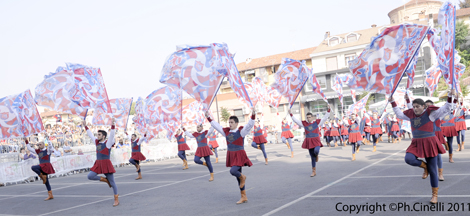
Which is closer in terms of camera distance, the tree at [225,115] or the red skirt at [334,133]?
the red skirt at [334,133]

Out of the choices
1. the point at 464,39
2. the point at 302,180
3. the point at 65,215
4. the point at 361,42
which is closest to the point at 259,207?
the point at 302,180

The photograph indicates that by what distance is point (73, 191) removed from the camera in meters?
12.6

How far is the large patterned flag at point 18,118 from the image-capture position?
42.4 feet

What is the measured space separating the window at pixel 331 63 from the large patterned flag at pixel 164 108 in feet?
119

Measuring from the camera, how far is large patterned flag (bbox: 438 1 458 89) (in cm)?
653

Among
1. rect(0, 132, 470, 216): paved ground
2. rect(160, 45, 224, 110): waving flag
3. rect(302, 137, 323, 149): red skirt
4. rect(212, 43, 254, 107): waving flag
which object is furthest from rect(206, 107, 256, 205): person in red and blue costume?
rect(302, 137, 323, 149): red skirt

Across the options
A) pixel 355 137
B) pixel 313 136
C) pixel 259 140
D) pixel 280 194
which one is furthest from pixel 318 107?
pixel 280 194

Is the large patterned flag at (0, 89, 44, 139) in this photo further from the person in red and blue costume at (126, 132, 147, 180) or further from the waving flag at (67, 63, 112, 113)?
the person in red and blue costume at (126, 132, 147, 180)

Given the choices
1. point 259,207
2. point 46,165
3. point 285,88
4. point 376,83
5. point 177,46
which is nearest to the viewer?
point 259,207

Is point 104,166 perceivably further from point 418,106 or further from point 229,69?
point 418,106

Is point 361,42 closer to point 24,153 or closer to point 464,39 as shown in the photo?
point 464,39

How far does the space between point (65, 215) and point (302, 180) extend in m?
5.93

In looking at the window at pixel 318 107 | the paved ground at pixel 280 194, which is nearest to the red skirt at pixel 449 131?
the paved ground at pixel 280 194

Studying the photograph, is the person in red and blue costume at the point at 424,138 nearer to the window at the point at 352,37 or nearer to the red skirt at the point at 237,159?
the red skirt at the point at 237,159
